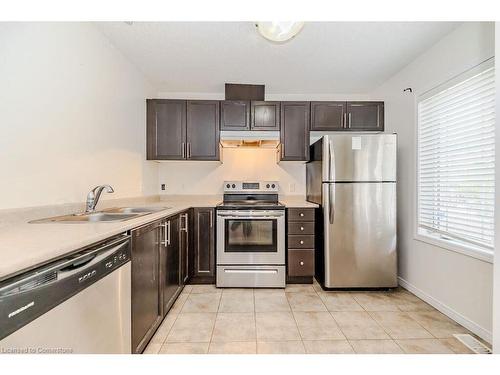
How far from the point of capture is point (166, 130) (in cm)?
323

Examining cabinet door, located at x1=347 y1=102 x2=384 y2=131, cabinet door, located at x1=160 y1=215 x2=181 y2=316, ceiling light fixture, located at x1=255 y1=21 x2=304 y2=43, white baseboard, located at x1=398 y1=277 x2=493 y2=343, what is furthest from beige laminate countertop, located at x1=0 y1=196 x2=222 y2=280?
cabinet door, located at x1=347 y1=102 x2=384 y2=131

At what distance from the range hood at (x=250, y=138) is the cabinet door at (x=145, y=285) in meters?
1.64

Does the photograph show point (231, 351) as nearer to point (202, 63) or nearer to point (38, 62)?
point (38, 62)

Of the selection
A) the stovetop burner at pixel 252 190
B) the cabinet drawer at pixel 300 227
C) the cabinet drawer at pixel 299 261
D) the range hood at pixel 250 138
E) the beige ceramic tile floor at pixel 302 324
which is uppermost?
the range hood at pixel 250 138

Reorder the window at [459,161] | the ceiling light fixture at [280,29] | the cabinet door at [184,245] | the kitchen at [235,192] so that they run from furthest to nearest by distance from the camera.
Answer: the cabinet door at [184,245] → the window at [459,161] → the ceiling light fixture at [280,29] → the kitchen at [235,192]

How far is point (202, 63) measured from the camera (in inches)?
106

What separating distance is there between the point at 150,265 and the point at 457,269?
8.10 feet

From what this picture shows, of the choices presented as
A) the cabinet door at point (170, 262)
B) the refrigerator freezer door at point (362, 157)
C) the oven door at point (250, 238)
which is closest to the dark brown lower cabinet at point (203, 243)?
the oven door at point (250, 238)

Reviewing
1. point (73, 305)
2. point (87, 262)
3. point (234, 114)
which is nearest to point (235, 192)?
point (234, 114)

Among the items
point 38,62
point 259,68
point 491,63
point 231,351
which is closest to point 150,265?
point 231,351

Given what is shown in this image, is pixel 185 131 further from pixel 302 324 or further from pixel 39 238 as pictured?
pixel 302 324

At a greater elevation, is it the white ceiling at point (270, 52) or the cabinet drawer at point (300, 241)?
the white ceiling at point (270, 52)

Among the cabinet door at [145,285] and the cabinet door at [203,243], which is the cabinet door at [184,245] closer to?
the cabinet door at [203,243]

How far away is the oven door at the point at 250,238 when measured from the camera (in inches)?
112
